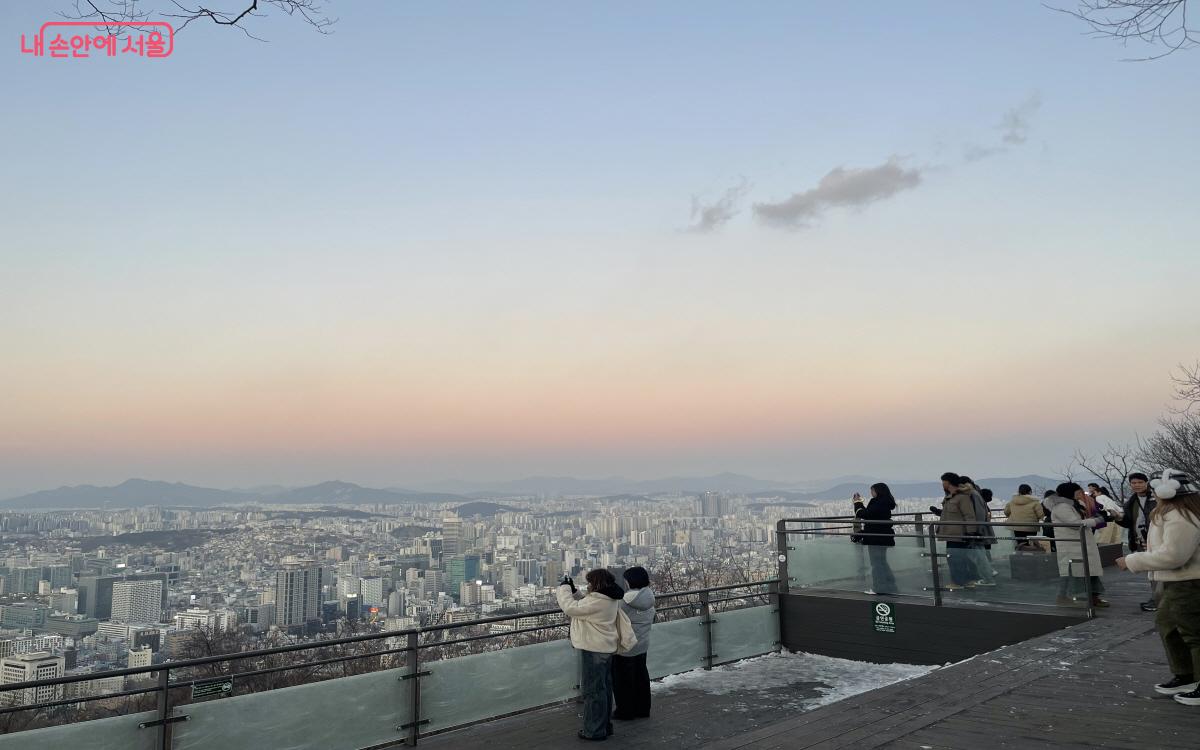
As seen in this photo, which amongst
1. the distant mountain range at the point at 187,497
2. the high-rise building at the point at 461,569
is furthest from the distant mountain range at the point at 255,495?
the high-rise building at the point at 461,569

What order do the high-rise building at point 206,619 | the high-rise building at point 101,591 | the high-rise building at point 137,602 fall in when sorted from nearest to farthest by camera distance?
the high-rise building at point 206,619 < the high-rise building at point 137,602 < the high-rise building at point 101,591

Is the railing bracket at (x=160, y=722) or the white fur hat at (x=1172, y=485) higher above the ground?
the white fur hat at (x=1172, y=485)

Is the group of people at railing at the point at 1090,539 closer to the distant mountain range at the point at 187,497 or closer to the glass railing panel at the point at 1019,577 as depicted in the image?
the glass railing panel at the point at 1019,577

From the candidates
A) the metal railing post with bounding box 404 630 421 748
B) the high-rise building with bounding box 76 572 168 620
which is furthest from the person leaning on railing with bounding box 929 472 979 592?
the high-rise building with bounding box 76 572 168 620

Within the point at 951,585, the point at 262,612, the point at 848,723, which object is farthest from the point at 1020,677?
the point at 262,612

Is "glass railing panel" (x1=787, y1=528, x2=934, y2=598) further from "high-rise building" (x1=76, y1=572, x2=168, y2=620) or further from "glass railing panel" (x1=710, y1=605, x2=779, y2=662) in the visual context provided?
"high-rise building" (x1=76, y1=572, x2=168, y2=620)

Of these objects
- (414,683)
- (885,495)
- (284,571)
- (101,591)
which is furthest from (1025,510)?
(101,591)
